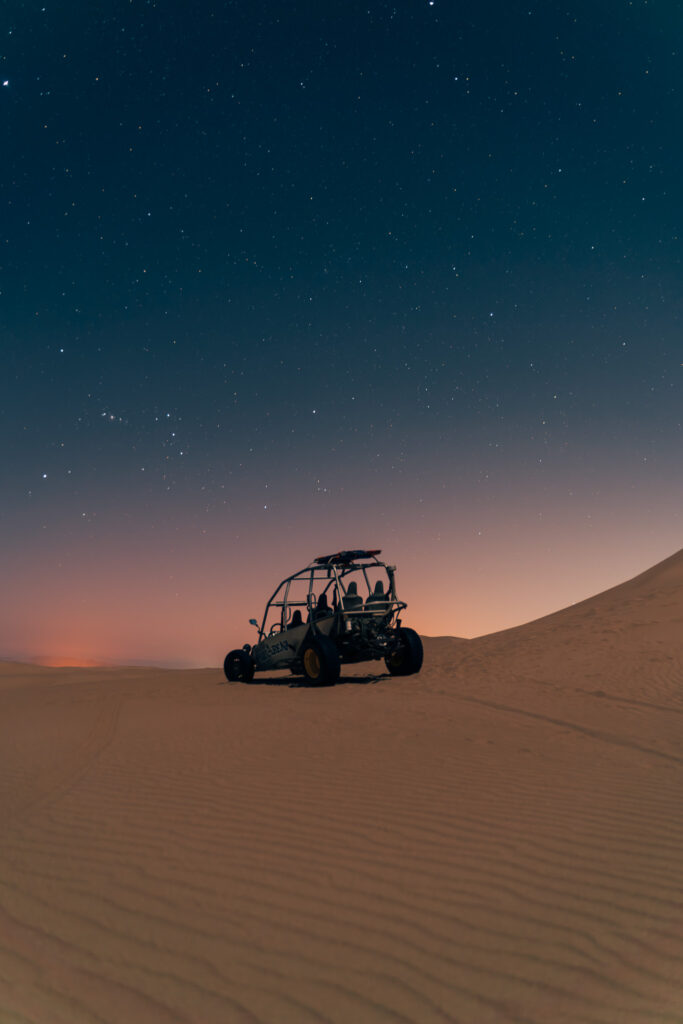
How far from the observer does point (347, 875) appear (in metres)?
3.71

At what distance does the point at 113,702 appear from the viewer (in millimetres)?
13641

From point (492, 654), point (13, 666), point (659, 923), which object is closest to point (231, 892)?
point (659, 923)

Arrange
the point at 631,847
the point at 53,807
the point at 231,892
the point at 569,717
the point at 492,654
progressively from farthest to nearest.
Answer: the point at 492,654, the point at 569,717, the point at 53,807, the point at 631,847, the point at 231,892

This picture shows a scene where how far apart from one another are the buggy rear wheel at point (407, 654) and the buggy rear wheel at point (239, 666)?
139 inches

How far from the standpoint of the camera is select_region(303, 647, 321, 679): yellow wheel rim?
44.5 feet

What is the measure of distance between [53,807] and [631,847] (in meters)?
4.39

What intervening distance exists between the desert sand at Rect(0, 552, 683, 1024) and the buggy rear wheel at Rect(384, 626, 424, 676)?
5879 millimetres

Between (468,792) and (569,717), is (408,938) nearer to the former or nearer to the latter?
(468,792)

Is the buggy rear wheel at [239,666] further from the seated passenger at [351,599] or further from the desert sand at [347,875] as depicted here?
the desert sand at [347,875]

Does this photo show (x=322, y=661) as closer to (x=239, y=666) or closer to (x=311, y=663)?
(x=311, y=663)

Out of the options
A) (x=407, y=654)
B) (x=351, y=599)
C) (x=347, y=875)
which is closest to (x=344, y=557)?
(x=351, y=599)

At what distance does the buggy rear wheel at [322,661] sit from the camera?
13.2 metres

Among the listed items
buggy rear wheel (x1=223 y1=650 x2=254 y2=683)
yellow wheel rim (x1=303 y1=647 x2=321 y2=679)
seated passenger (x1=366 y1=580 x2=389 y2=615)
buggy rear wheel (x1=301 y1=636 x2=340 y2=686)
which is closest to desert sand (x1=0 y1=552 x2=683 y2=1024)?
buggy rear wheel (x1=301 y1=636 x2=340 y2=686)

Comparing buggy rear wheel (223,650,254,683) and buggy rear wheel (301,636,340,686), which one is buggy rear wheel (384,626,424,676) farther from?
buggy rear wheel (223,650,254,683)
